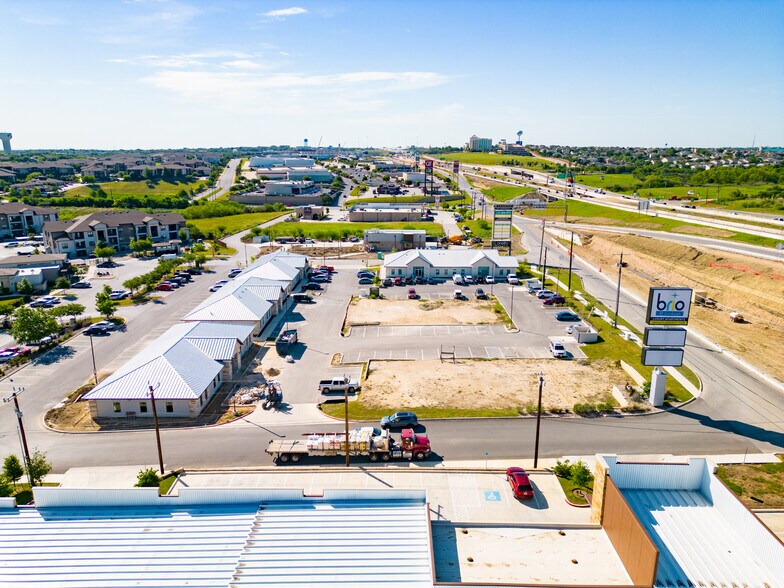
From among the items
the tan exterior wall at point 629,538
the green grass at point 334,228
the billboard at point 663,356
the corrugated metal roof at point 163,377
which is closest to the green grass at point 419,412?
the corrugated metal roof at point 163,377

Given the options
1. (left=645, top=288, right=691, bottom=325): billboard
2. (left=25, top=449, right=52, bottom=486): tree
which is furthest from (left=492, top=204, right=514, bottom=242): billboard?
(left=25, top=449, right=52, bottom=486): tree

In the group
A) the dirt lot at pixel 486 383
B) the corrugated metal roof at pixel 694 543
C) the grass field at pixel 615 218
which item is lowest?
the dirt lot at pixel 486 383

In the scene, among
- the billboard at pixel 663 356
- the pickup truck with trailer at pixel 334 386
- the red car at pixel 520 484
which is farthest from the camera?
the pickup truck with trailer at pixel 334 386

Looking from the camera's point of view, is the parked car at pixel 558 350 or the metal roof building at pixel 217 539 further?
the parked car at pixel 558 350

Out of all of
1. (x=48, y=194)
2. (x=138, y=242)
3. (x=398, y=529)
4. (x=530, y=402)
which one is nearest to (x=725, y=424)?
(x=530, y=402)

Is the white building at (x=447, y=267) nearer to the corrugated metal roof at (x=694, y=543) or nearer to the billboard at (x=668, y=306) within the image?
the billboard at (x=668, y=306)

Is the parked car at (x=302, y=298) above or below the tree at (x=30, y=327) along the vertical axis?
below
